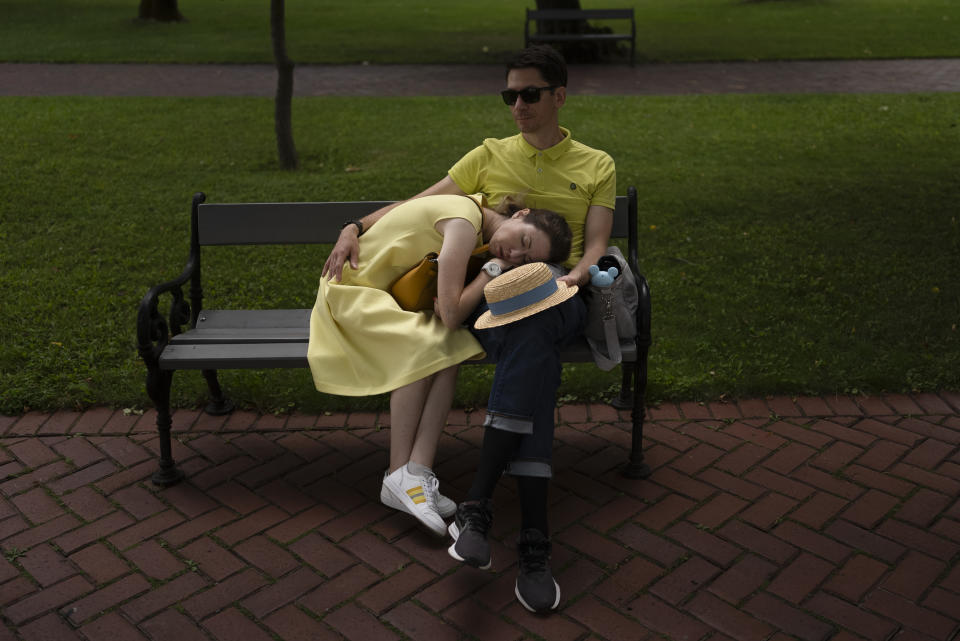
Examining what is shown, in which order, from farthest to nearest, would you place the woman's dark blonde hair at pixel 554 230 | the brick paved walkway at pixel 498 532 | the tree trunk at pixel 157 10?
1. the tree trunk at pixel 157 10
2. the woman's dark blonde hair at pixel 554 230
3. the brick paved walkway at pixel 498 532

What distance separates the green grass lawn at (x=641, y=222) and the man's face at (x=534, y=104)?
4.39 ft

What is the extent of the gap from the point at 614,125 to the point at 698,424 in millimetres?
6272

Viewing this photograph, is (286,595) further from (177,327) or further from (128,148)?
(128,148)

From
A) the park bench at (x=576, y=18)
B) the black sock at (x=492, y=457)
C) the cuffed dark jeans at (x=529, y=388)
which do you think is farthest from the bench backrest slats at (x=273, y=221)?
the park bench at (x=576, y=18)

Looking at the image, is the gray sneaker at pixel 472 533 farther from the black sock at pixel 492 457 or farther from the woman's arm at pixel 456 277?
the woman's arm at pixel 456 277

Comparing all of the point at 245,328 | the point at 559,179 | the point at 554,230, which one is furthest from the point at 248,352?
the point at 559,179

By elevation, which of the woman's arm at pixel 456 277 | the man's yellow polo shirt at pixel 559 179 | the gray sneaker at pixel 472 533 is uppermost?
the man's yellow polo shirt at pixel 559 179

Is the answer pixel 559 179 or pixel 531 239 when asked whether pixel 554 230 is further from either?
pixel 559 179

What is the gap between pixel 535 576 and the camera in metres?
3.19

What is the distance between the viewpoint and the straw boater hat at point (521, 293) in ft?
11.1

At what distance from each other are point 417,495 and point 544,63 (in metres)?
1.75

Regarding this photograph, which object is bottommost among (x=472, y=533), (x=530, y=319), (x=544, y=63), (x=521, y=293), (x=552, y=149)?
(x=472, y=533)

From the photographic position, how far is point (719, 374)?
4.77 meters

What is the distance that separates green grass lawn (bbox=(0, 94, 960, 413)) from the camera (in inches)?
190
